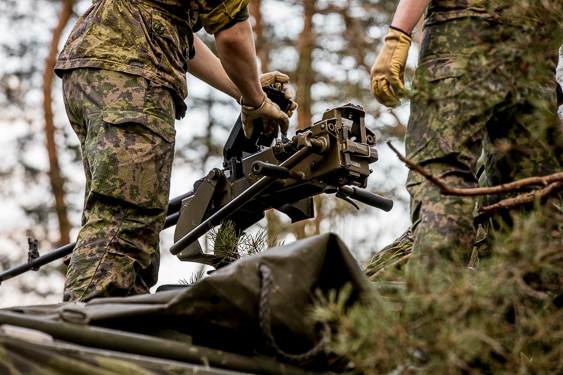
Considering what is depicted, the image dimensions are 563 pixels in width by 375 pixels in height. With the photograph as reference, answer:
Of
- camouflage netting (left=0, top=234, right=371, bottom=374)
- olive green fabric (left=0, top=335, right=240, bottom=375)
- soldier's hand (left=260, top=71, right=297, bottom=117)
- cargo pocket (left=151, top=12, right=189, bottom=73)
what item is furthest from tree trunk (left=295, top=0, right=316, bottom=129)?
olive green fabric (left=0, top=335, right=240, bottom=375)

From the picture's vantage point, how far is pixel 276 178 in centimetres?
293

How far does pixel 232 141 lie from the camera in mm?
3475

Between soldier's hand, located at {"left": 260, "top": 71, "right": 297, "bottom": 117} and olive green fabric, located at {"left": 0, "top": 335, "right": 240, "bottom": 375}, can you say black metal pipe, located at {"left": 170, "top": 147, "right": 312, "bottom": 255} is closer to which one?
soldier's hand, located at {"left": 260, "top": 71, "right": 297, "bottom": 117}

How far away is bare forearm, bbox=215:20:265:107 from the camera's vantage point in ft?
10.1

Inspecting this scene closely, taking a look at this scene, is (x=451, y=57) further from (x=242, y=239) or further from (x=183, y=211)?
(x=183, y=211)

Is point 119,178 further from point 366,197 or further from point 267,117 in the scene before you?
point 366,197

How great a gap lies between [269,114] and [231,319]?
1.86 m

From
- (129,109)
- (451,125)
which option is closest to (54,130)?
(129,109)

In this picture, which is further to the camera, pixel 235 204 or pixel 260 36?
pixel 260 36

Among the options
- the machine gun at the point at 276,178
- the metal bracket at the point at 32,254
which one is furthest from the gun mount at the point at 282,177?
the metal bracket at the point at 32,254

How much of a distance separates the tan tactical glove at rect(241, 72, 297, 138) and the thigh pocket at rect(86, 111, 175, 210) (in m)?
0.53

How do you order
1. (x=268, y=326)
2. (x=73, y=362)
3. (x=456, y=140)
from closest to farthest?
(x=73, y=362), (x=268, y=326), (x=456, y=140)

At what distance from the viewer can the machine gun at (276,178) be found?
2.83 meters

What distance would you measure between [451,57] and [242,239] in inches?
44.6
